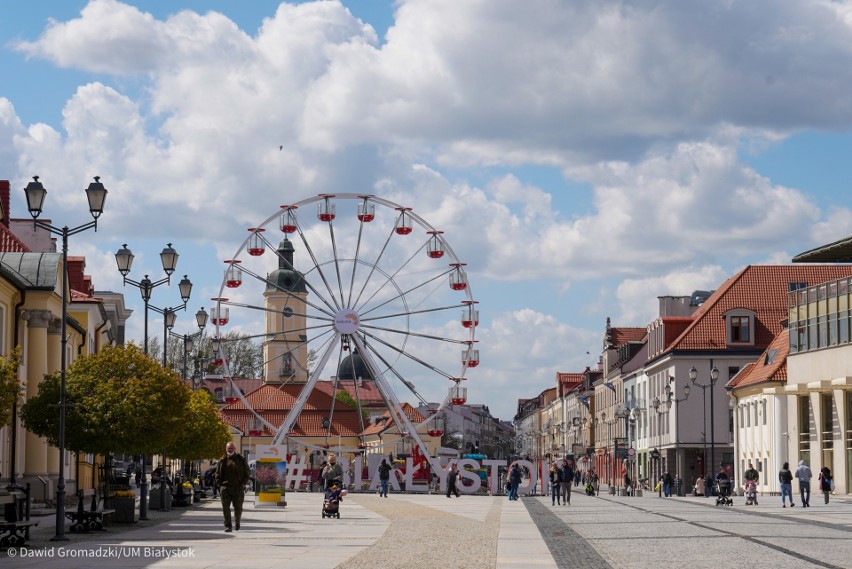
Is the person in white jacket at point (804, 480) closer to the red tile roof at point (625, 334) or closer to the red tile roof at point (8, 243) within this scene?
the red tile roof at point (8, 243)

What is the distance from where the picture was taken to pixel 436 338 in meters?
70.7

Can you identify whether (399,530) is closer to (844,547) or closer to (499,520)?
(499,520)

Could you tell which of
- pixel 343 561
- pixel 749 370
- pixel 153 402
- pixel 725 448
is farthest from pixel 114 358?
pixel 725 448

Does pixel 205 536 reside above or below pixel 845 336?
below

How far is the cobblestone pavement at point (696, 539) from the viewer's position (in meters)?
22.0

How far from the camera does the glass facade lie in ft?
207

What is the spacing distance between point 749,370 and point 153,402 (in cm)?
5699

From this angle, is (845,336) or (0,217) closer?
(0,217)

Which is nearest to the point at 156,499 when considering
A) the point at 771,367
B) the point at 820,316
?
the point at 820,316

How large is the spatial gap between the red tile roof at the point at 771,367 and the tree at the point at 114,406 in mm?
44498

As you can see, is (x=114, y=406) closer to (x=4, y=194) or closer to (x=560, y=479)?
(x=560, y=479)

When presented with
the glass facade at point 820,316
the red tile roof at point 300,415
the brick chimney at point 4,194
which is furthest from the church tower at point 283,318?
the brick chimney at point 4,194

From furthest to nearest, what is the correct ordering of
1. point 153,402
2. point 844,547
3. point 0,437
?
1. point 0,437
2. point 153,402
3. point 844,547

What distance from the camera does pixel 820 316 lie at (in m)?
66.1
